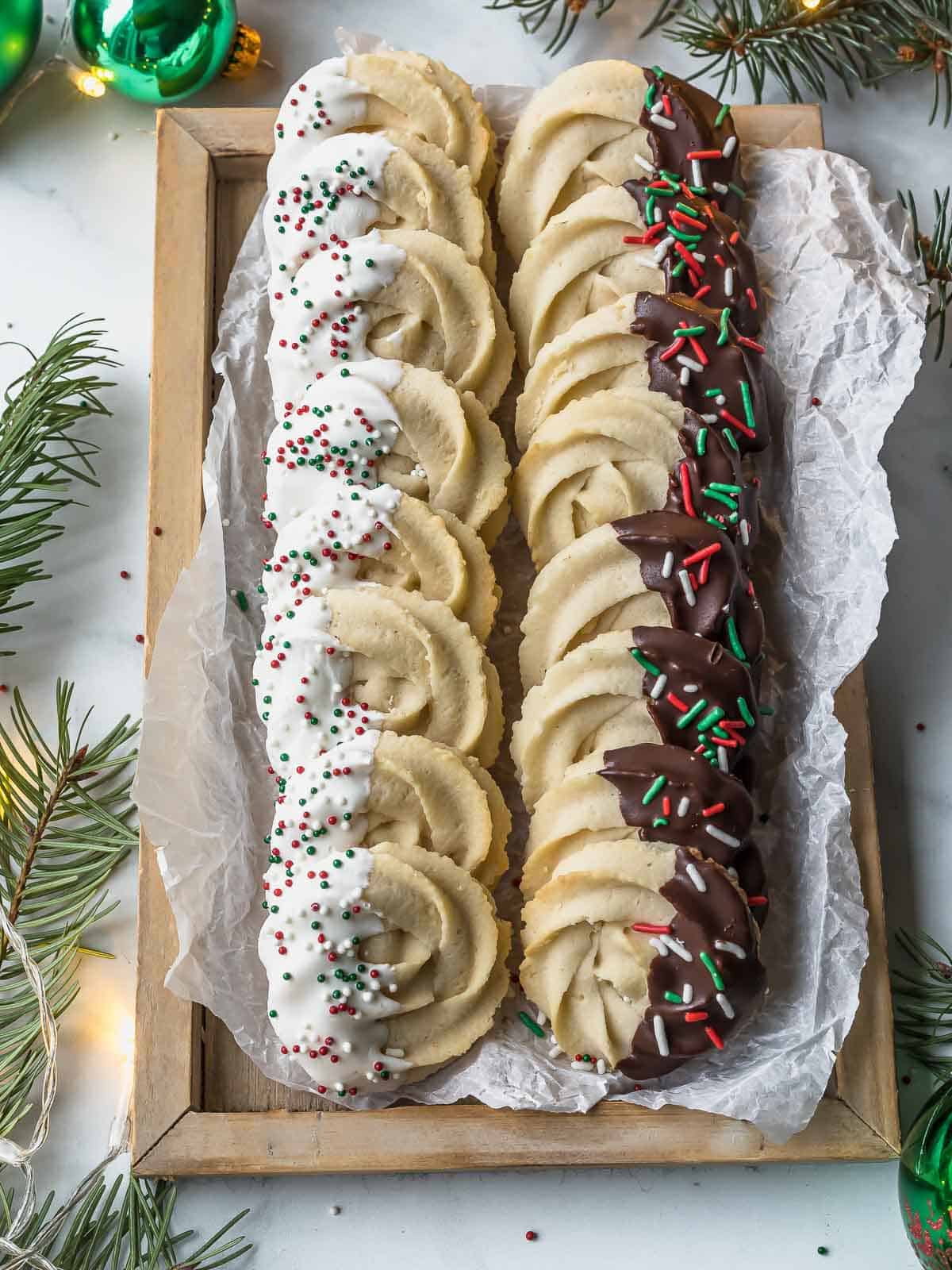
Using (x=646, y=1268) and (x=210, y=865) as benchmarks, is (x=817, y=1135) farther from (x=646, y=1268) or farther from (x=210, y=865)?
(x=210, y=865)

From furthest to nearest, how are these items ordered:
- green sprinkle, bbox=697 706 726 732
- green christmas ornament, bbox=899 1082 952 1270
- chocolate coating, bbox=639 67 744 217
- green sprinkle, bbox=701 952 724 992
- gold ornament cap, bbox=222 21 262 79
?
gold ornament cap, bbox=222 21 262 79
chocolate coating, bbox=639 67 744 217
green sprinkle, bbox=697 706 726 732
green sprinkle, bbox=701 952 724 992
green christmas ornament, bbox=899 1082 952 1270

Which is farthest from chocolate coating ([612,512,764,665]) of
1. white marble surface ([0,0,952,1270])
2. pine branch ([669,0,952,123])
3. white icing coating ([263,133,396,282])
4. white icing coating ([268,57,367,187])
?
pine branch ([669,0,952,123])

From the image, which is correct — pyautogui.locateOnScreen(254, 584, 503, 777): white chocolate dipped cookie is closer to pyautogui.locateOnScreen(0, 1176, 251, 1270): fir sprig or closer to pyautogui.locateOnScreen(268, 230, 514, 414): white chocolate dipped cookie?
pyautogui.locateOnScreen(268, 230, 514, 414): white chocolate dipped cookie

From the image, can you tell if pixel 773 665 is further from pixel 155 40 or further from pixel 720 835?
pixel 155 40

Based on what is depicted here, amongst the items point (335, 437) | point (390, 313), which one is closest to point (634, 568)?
point (335, 437)

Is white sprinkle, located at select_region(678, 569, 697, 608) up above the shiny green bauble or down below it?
below
